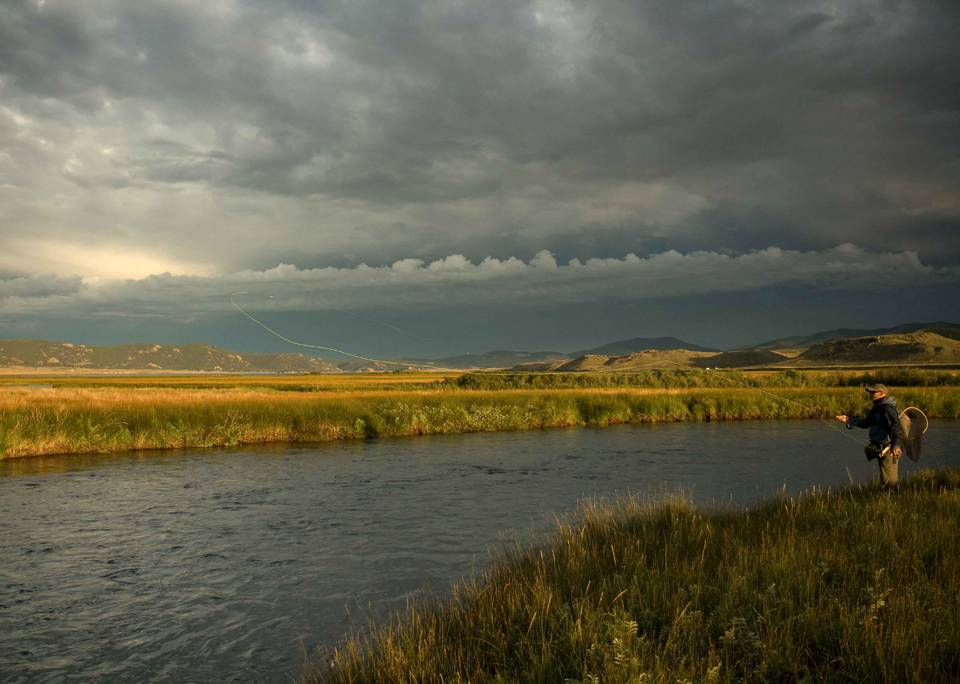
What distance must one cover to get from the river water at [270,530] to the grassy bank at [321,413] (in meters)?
1.90

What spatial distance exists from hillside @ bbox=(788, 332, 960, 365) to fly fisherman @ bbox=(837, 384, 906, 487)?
14875 centimetres

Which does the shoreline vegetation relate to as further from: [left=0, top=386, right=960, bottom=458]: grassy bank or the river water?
the river water

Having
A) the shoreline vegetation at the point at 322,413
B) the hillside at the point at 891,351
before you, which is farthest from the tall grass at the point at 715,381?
the hillside at the point at 891,351

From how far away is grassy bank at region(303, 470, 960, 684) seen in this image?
5156 mm

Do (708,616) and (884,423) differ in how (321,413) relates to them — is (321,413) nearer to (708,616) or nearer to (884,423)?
(884,423)

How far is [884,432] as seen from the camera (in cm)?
1295

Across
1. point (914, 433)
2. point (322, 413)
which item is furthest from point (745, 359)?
point (914, 433)

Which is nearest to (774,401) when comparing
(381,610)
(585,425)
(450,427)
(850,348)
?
(585,425)

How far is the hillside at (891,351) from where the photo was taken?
14400 cm

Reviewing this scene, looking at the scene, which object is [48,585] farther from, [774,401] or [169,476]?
[774,401]

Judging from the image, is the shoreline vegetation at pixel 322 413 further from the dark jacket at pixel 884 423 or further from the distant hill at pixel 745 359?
the distant hill at pixel 745 359

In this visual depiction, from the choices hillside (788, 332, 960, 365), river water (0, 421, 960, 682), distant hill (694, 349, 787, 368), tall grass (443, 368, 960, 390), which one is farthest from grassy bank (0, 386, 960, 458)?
distant hill (694, 349, 787, 368)

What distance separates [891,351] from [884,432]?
166 m

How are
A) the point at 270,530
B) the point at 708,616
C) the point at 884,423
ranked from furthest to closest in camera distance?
1. the point at 270,530
2. the point at 884,423
3. the point at 708,616
